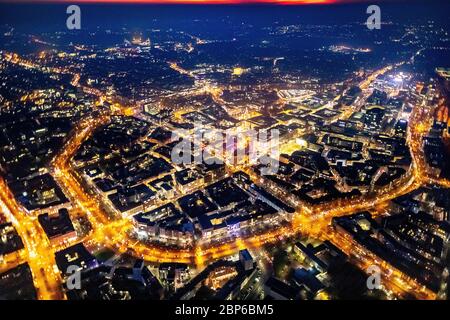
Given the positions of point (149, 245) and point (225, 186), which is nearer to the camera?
point (149, 245)

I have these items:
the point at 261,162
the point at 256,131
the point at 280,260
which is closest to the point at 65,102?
the point at 256,131

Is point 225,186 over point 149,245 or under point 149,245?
over

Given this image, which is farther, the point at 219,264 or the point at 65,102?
the point at 65,102
